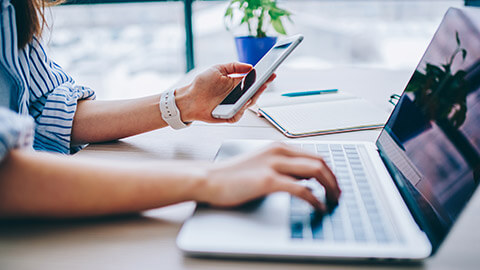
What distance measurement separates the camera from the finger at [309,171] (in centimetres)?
42

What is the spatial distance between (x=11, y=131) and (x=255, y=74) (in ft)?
1.41

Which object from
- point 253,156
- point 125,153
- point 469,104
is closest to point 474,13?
point 469,104

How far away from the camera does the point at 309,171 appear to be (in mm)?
A: 421

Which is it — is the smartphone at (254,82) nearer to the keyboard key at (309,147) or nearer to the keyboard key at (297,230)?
the keyboard key at (309,147)

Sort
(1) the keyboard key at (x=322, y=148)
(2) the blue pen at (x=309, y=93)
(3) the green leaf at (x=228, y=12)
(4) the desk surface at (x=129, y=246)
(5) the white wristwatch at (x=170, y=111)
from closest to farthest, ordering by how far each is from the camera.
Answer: (4) the desk surface at (x=129, y=246), (1) the keyboard key at (x=322, y=148), (5) the white wristwatch at (x=170, y=111), (2) the blue pen at (x=309, y=93), (3) the green leaf at (x=228, y=12)

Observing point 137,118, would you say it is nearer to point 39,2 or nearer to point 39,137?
point 39,137

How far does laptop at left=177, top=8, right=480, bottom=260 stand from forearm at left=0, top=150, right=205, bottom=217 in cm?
5

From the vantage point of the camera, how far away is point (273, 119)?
2.62ft

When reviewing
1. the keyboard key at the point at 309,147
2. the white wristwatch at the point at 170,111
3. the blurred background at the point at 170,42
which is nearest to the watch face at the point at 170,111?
the white wristwatch at the point at 170,111

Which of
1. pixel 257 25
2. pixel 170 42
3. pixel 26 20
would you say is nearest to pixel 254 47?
pixel 257 25

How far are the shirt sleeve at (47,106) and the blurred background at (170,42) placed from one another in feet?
6.20

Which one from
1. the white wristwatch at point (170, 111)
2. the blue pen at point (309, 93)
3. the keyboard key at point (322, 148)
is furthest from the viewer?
the blue pen at point (309, 93)

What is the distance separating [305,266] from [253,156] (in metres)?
0.14

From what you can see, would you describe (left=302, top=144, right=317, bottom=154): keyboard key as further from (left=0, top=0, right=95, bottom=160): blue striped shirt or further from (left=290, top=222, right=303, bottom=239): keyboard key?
(left=0, top=0, right=95, bottom=160): blue striped shirt
